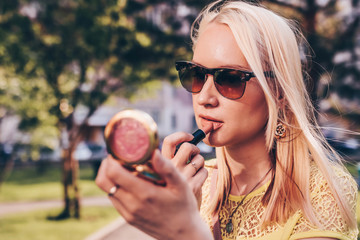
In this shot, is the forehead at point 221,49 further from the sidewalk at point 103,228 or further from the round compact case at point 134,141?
the sidewalk at point 103,228

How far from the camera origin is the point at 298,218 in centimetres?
159

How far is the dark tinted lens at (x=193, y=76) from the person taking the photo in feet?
5.76

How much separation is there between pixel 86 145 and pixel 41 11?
23367 mm

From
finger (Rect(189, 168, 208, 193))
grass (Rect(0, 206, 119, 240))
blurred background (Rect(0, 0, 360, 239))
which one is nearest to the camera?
finger (Rect(189, 168, 208, 193))

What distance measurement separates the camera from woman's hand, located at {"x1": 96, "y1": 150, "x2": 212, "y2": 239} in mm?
968

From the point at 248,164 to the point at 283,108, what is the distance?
353 millimetres

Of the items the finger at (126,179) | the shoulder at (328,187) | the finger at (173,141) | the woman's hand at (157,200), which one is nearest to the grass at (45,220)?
the shoulder at (328,187)

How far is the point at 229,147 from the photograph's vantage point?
1.88 meters

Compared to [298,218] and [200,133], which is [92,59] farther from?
→ [298,218]

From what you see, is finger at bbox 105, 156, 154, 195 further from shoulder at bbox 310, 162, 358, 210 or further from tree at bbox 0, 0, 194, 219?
tree at bbox 0, 0, 194, 219

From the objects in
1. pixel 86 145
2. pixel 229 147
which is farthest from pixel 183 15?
pixel 86 145

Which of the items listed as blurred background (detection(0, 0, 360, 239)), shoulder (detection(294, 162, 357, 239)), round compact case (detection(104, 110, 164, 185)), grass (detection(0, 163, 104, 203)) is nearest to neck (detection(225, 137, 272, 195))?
shoulder (detection(294, 162, 357, 239))

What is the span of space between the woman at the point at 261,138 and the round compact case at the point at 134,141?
40cm

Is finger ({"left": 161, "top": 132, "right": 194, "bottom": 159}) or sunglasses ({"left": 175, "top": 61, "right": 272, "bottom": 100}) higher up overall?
sunglasses ({"left": 175, "top": 61, "right": 272, "bottom": 100})
